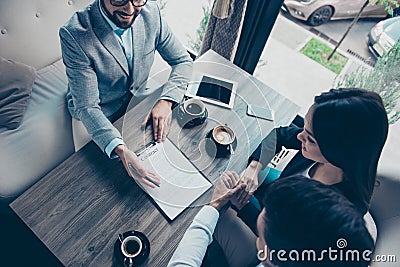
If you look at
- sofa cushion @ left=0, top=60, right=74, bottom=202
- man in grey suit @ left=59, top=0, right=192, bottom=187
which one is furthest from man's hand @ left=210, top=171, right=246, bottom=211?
sofa cushion @ left=0, top=60, right=74, bottom=202

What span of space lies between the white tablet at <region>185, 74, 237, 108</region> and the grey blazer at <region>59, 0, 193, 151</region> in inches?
2.1

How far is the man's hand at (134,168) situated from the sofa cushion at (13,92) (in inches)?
25.3

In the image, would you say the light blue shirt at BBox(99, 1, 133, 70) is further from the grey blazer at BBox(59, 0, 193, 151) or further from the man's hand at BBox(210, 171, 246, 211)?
the man's hand at BBox(210, 171, 246, 211)

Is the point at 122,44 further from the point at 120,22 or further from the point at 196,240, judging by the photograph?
the point at 196,240

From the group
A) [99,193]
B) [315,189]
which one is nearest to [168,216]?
[99,193]

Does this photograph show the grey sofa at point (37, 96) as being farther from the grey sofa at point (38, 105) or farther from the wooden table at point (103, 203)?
the wooden table at point (103, 203)

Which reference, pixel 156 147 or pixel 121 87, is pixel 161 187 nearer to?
pixel 156 147

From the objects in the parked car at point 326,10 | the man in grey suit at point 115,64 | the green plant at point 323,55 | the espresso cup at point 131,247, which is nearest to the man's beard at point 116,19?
the man in grey suit at point 115,64

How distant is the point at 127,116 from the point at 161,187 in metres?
0.33

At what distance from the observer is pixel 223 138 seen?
1.32 meters

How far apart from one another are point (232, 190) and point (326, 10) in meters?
1.12

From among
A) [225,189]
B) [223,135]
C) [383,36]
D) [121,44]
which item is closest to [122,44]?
[121,44]

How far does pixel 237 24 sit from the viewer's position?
171 centimetres

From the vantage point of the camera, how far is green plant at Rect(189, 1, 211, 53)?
201 cm
